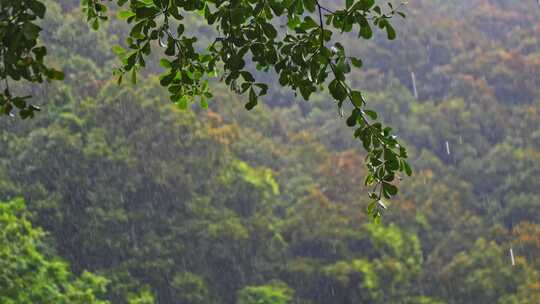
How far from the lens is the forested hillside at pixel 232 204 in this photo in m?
18.0

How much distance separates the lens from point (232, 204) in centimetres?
2019

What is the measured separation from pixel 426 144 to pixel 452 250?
7.03 metres

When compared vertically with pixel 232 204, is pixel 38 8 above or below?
below

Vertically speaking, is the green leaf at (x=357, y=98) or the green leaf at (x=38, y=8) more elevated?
the green leaf at (x=38, y=8)

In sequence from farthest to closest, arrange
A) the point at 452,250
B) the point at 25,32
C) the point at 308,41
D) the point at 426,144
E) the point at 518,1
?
the point at 518,1 → the point at 426,144 → the point at 452,250 → the point at 308,41 → the point at 25,32

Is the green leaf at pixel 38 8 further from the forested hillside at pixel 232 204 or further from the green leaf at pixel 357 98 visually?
the forested hillside at pixel 232 204

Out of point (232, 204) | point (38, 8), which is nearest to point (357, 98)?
point (38, 8)

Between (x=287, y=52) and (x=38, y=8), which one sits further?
(x=287, y=52)

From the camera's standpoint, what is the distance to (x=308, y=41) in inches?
99.3

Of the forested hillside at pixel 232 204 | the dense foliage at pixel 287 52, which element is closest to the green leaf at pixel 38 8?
the dense foliage at pixel 287 52

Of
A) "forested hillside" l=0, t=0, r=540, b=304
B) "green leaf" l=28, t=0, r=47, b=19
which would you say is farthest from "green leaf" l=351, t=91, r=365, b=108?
"forested hillside" l=0, t=0, r=540, b=304

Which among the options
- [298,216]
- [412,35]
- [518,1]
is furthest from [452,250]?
[518,1]

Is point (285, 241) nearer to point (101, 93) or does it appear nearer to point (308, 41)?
point (101, 93)

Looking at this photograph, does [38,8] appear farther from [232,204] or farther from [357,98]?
[232,204]
